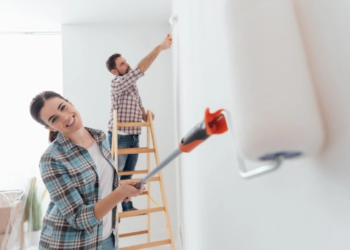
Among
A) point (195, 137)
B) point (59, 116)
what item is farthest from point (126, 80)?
point (195, 137)

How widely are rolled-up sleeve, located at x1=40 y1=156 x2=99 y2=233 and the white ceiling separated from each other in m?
1.96

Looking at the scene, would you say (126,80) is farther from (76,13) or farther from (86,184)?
(76,13)

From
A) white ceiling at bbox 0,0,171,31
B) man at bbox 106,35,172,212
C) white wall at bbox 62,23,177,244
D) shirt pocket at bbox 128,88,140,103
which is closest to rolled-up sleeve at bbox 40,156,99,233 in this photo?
man at bbox 106,35,172,212

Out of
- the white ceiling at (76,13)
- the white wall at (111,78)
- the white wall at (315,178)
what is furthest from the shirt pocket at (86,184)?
the white ceiling at (76,13)

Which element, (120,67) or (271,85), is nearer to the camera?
(271,85)

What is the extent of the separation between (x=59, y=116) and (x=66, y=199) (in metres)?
0.35

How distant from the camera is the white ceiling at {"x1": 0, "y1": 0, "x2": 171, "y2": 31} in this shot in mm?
2352

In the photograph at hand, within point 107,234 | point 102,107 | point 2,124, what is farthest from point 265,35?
point 2,124

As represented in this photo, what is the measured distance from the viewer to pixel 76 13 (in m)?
2.52

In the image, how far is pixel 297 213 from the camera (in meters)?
0.29

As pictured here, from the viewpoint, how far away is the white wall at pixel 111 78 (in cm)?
266

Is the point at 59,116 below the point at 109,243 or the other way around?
the other way around

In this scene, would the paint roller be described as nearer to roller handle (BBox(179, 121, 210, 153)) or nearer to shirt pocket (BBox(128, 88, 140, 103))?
roller handle (BBox(179, 121, 210, 153))

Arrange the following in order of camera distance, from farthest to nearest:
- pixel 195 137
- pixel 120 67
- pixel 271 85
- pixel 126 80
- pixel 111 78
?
1. pixel 111 78
2. pixel 120 67
3. pixel 126 80
4. pixel 195 137
5. pixel 271 85
